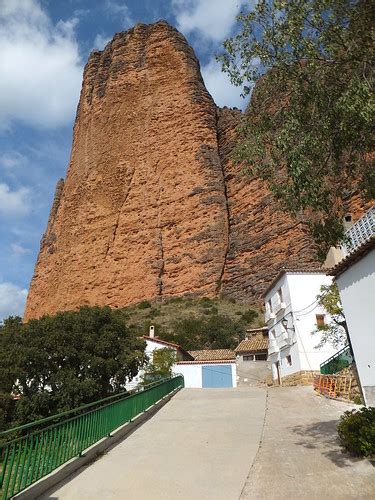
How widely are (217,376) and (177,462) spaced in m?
24.2

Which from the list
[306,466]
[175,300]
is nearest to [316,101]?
[306,466]

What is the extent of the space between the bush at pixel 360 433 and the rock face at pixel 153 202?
127ft

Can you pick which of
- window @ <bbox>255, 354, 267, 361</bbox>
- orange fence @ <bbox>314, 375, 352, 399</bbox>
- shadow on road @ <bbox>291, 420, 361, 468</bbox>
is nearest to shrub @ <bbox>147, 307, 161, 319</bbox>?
window @ <bbox>255, 354, 267, 361</bbox>

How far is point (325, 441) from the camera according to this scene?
9141 mm

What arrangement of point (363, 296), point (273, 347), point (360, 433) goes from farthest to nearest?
point (273, 347) < point (363, 296) < point (360, 433)

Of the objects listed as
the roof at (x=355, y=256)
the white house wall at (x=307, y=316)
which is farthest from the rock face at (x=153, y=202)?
the roof at (x=355, y=256)

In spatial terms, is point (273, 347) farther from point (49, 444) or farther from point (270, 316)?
point (49, 444)

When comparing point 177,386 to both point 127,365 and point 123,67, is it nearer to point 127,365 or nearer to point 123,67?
point 127,365

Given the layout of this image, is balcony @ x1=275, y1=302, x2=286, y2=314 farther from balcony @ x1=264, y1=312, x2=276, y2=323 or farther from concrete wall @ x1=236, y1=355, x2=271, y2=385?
concrete wall @ x1=236, y1=355, x2=271, y2=385

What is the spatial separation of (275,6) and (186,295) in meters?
45.1

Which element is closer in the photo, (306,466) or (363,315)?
(306,466)

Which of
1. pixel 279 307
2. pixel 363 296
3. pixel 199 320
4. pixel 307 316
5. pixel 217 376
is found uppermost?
pixel 199 320

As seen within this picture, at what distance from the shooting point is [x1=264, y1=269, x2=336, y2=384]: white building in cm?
2162

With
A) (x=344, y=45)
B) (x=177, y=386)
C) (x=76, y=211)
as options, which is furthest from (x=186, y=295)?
(x=344, y=45)
